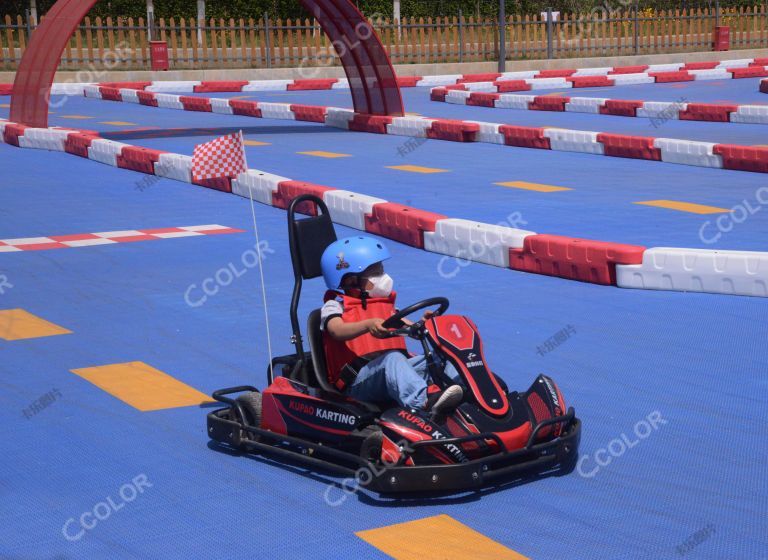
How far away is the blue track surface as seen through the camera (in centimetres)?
386

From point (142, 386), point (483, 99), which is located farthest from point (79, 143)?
point (142, 386)

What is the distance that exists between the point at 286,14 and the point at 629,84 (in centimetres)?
1607

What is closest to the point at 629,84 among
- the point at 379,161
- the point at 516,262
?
the point at 379,161

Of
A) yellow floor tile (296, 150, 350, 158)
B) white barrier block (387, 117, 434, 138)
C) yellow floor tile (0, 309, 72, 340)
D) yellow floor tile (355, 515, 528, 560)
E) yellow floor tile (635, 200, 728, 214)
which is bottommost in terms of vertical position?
yellow floor tile (355, 515, 528, 560)

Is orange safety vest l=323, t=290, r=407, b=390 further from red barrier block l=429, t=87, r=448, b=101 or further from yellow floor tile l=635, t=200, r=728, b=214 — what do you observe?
red barrier block l=429, t=87, r=448, b=101

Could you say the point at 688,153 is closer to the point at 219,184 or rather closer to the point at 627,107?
the point at 219,184

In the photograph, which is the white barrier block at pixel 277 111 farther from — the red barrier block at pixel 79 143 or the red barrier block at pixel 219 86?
the red barrier block at pixel 219 86

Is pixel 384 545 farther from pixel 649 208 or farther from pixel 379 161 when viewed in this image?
pixel 379 161

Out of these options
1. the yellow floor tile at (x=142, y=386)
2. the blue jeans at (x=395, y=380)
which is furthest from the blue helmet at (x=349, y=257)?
the yellow floor tile at (x=142, y=386)

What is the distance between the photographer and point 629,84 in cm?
2552

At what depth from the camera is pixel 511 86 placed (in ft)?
81.4

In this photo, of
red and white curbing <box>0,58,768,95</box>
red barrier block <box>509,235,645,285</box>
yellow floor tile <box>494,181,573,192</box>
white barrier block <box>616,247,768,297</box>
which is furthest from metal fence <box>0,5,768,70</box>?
white barrier block <box>616,247,768,297</box>

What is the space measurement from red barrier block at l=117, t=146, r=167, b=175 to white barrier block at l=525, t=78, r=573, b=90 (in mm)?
13240

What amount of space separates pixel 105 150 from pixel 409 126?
15.5ft
